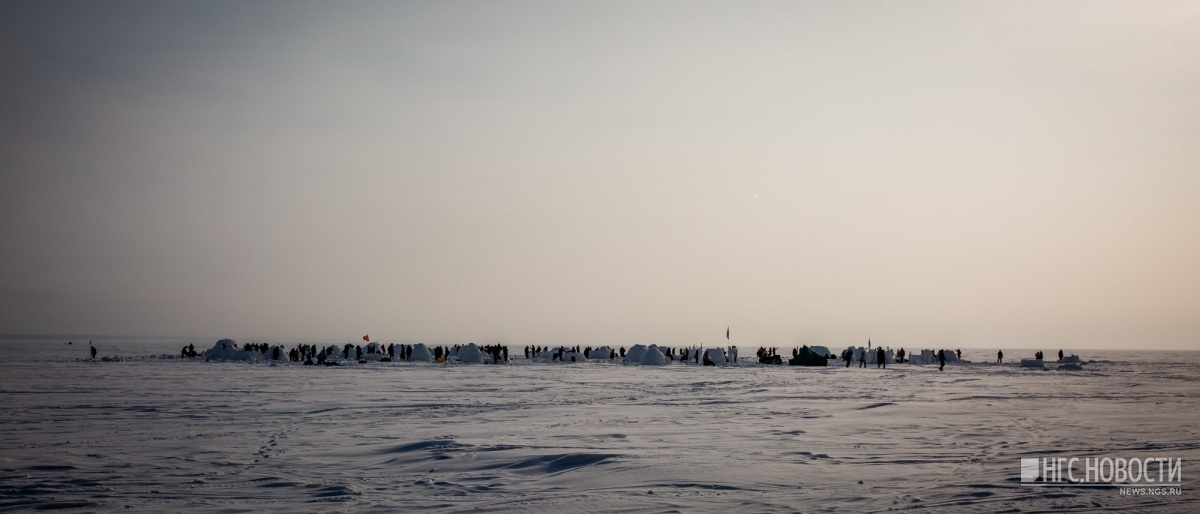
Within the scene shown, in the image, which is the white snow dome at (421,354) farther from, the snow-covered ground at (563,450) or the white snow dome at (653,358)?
the snow-covered ground at (563,450)

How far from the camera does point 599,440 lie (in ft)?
47.4

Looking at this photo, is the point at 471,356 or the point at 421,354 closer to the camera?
the point at 471,356

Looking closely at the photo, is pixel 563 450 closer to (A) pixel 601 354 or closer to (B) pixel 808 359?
(B) pixel 808 359

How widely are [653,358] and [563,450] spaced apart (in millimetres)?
47545

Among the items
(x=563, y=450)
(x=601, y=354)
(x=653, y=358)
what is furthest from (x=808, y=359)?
(x=563, y=450)

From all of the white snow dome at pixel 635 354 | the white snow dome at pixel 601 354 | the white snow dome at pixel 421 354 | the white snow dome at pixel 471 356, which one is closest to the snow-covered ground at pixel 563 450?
the white snow dome at pixel 471 356

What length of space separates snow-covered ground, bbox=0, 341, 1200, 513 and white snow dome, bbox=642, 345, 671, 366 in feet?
114

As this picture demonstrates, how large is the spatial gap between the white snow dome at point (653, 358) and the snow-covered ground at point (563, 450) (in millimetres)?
34668

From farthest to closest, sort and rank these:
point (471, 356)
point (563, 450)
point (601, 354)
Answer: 1. point (601, 354)
2. point (471, 356)
3. point (563, 450)

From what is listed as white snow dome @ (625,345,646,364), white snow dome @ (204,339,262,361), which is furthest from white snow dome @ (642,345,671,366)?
white snow dome @ (204,339,262,361)

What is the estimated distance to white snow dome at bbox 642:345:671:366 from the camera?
59844 mm

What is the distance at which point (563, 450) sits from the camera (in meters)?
13.0

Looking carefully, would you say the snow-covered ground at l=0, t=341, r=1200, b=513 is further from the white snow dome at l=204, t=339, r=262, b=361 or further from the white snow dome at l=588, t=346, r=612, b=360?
the white snow dome at l=588, t=346, r=612, b=360

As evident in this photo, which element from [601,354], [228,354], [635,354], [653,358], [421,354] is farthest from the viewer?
[601,354]
